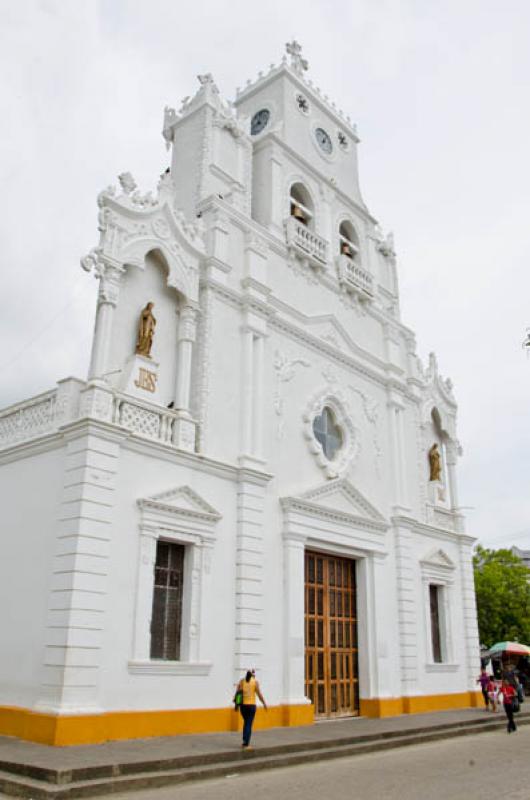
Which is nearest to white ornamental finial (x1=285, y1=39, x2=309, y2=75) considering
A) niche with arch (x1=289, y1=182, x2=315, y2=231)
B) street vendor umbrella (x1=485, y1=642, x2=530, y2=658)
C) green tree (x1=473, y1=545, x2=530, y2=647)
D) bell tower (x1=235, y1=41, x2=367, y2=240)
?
bell tower (x1=235, y1=41, x2=367, y2=240)

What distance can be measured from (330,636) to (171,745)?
6.38 meters

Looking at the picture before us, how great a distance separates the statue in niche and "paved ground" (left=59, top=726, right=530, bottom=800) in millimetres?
7456

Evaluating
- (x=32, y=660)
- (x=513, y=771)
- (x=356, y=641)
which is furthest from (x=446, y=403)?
(x=32, y=660)

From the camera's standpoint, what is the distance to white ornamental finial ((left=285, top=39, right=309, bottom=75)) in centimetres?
2105

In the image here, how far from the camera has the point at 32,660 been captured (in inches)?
433

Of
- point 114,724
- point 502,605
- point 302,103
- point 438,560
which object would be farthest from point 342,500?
point 502,605

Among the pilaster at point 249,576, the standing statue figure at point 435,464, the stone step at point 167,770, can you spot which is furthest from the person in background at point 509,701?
the standing statue figure at point 435,464

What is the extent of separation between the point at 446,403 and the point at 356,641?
9259 mm

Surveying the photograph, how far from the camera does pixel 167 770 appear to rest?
917 centimetres

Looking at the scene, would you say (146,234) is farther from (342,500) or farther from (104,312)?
(342,500)

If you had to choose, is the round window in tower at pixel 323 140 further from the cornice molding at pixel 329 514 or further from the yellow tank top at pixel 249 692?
the yellow tank top at pixel 249 692

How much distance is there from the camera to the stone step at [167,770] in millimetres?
7922

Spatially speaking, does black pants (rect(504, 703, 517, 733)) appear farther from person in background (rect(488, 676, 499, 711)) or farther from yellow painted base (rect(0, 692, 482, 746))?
yellow painted base (rect(0, 692, 482, 746))

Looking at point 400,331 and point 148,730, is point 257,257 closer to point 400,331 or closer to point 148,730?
point 400,331
